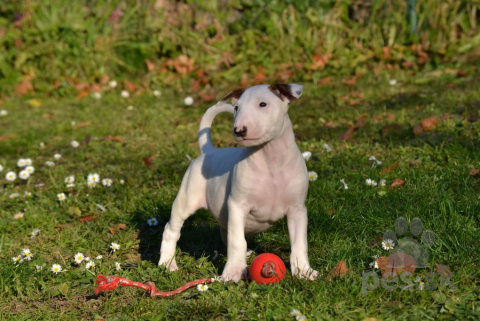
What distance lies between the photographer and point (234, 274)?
10.9ft

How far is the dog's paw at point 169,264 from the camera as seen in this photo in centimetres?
369

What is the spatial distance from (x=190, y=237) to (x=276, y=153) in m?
1.28

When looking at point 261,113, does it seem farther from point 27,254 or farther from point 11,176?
point 11,176

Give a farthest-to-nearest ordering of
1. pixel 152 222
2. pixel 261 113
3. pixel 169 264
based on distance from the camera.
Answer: pixel 152 222, pixel 169 264, pixel 261 113

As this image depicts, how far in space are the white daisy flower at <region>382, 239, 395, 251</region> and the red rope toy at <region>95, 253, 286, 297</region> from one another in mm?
643

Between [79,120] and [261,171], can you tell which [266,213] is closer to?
[261,171]

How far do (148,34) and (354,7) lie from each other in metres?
3.35

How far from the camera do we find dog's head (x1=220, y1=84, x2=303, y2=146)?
9.93 feet

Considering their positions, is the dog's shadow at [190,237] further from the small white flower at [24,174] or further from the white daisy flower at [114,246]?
the small white flower at [24,174]

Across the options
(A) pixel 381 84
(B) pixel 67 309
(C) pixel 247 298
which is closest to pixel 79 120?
(A) pixel 381 84

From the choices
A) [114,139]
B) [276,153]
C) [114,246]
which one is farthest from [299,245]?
[114,139]

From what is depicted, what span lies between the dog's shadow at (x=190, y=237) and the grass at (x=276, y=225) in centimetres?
1

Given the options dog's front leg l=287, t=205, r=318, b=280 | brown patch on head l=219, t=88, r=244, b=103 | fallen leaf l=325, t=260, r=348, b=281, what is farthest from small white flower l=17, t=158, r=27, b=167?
fallen leaf l=325, t=260, r=348, b=281

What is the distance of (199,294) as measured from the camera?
3232 millimetres
